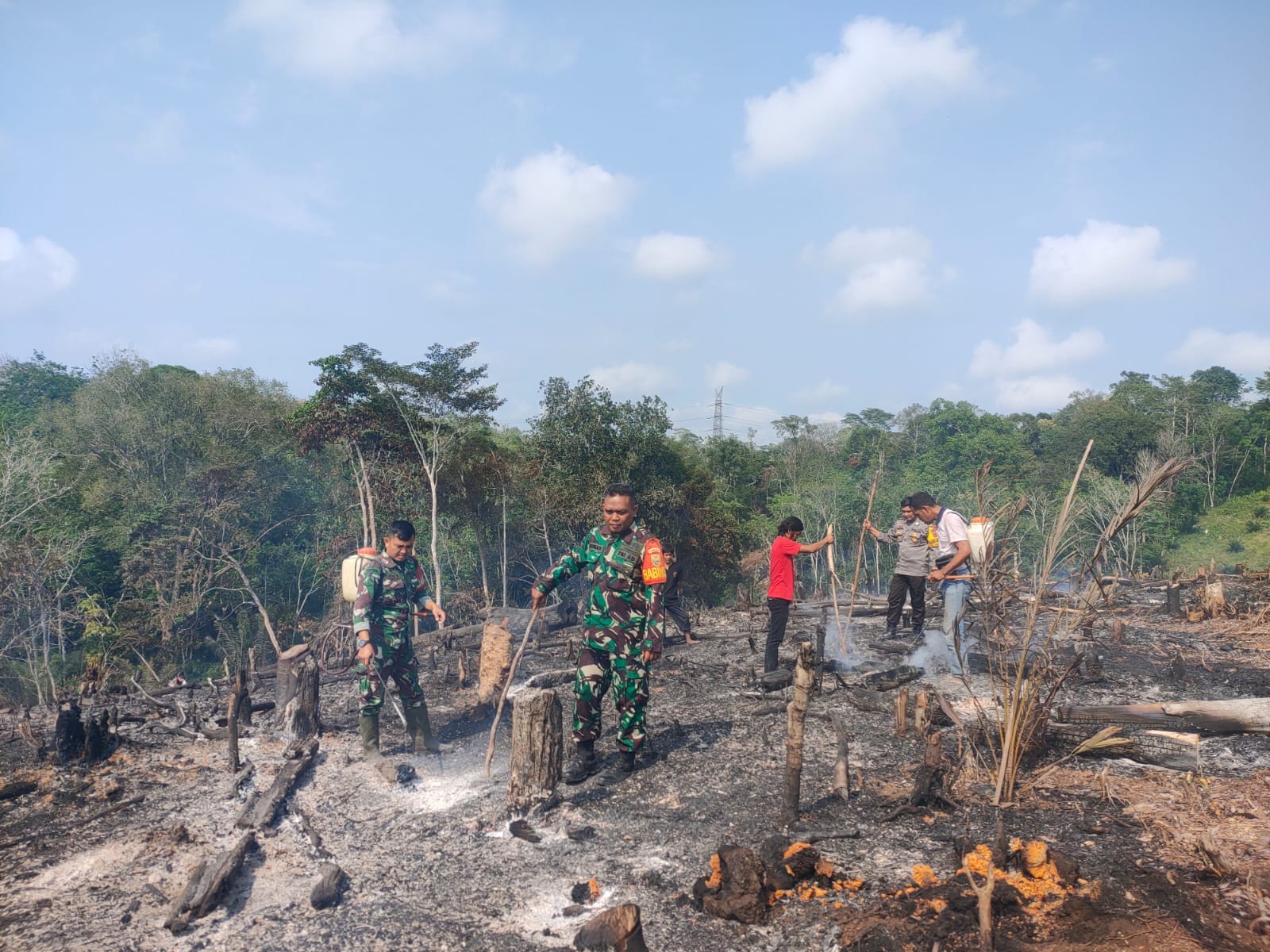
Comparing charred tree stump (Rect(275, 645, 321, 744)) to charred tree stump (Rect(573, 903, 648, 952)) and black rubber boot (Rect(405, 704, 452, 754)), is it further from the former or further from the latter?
charred tree stump (Rect(573, 903, 648, 952))

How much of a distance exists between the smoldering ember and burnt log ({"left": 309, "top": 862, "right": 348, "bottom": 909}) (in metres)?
0.02

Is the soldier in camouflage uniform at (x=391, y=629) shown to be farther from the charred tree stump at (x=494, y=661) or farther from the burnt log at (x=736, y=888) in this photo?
the burnt log at (x=736, y=888)

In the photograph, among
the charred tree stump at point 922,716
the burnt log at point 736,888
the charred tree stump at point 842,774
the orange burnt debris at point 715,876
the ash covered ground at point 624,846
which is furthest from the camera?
the charred tree stump at point 922,716

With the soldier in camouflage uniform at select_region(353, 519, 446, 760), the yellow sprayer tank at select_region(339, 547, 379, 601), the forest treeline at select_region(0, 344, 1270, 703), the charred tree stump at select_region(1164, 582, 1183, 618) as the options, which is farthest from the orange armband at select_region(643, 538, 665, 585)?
the charred tree stump at select_region(1164, 582, 1183, 618)

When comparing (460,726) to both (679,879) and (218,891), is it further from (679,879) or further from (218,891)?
(679,879)

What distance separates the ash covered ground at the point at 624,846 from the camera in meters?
3.23

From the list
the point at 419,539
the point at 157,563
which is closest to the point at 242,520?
the point at 157,563

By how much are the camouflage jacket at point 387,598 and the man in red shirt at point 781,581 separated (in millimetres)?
3658

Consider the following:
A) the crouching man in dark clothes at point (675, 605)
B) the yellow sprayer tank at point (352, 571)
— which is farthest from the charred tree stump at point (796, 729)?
the crouching man in dark clothes at point (675, 605)

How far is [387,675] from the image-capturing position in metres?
6.13

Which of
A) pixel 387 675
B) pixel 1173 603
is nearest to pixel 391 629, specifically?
pixel 387 675

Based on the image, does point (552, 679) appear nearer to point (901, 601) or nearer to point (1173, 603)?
point (901, 601)

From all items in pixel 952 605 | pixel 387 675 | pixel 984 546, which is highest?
pixel 984 546

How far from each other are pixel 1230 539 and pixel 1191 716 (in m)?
42.6
